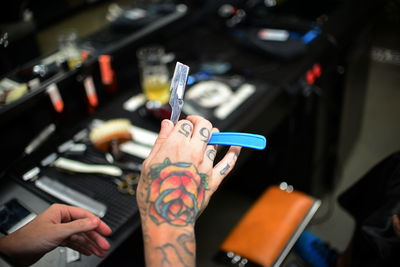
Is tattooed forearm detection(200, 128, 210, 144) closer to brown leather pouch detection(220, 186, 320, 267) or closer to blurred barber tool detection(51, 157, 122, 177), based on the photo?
blurred barber tool detection(51, 157, 122, 177)

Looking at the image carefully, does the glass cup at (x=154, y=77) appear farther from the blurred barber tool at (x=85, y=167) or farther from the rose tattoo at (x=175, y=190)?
the rose tattoo at (x=175, y=190)

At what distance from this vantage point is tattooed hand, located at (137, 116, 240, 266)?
70 centimetres

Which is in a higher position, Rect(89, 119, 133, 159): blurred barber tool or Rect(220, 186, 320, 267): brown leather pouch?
Rect(89, 119, 133, 159): blurred barber tool

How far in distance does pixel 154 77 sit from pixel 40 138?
1.55 ft

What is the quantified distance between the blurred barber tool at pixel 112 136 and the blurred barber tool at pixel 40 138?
170 millimetres

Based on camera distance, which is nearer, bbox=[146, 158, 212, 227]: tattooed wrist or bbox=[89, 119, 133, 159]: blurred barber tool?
bbox=[146, 158, 212, 227]: tattooed wrist

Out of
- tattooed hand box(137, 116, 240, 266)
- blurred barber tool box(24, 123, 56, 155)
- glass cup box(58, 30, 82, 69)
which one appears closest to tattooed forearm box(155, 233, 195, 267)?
tattooed hand box(137, 116, 240, 266)

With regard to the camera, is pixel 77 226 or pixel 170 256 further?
pixel 77 226

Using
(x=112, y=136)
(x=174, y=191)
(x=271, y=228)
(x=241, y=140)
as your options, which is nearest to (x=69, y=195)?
(x=112, y=136)

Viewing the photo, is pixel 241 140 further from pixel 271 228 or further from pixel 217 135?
pixel 271 228

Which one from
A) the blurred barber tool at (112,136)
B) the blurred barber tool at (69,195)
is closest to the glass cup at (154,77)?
the blurred barber tool at (112,136)

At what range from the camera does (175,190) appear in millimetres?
742

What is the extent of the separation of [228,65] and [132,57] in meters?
0.42

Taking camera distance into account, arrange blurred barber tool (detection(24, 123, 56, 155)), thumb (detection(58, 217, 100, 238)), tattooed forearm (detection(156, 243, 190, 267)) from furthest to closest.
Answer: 1. blurred barber tool (detection(24, 123, 56, 155))
2. thumb (detection(58, 217, 100, 238))
3. tattooed forearm (detection(156, 243, 190, 267))
